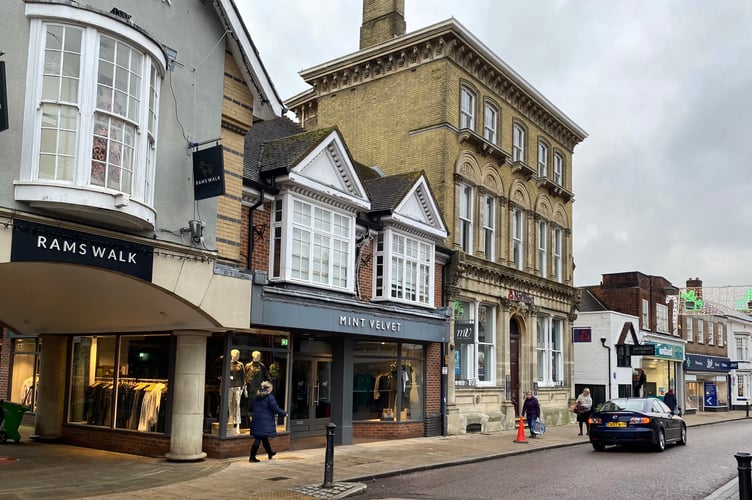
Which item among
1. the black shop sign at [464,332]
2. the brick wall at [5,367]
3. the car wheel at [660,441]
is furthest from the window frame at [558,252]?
the brick wall at [5,367]

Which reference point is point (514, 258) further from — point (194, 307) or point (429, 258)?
point (194, 307)

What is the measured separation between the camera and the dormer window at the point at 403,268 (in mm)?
18797

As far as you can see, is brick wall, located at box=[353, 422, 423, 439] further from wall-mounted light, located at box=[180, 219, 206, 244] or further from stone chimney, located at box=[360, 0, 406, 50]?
stone chimney, located at box=[360, 0, 406, 50]

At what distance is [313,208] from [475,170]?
9534mm

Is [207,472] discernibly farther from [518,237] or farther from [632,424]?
[518,237]

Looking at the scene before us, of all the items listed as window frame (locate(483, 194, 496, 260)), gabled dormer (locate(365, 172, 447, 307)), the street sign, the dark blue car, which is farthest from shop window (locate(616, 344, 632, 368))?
gabled dormer (locate(365, 172, 447, 307))

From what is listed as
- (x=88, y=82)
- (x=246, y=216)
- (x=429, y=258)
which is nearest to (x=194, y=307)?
(x=246, y=216)

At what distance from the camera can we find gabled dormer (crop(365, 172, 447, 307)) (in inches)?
741

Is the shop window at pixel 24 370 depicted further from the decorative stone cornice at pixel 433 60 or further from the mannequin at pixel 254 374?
the decorative stone cornice at pixel 433 60

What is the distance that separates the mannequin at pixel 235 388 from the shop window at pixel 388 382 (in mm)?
4429

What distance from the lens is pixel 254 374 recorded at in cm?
1501

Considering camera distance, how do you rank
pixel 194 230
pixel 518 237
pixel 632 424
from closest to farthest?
1. pixel 194 230
2. pixel 632 424
3. pixel 518 237

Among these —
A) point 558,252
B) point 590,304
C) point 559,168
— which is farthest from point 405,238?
point 590,304

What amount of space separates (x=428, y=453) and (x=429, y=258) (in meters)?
6.30
